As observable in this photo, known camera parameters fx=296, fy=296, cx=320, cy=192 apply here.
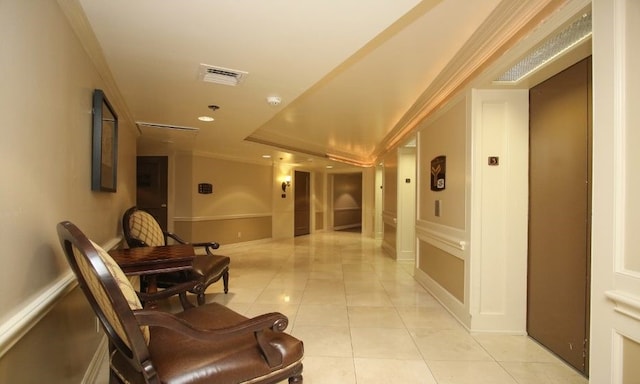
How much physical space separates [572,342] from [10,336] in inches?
121

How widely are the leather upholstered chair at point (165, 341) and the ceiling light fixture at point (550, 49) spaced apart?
224 centimetres

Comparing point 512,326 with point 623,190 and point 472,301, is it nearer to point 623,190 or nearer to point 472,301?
point 472,301

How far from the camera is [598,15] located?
1.25 m

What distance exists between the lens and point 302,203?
9.51 metres

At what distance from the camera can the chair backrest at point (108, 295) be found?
3.37ft

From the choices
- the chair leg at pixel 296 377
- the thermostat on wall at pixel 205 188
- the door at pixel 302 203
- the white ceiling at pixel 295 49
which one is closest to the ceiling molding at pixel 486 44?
the white ceiling at pixel 295 49

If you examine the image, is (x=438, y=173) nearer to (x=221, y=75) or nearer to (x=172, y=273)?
(x=221, y=75)

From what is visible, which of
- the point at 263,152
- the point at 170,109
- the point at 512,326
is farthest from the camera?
the point at 263,152

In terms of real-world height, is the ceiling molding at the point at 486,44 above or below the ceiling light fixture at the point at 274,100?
above

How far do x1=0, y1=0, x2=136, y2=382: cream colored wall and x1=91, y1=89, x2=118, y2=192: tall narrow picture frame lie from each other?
0.06 metres

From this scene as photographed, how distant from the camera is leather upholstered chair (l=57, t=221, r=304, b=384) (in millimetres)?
1068

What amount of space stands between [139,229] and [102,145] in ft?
4.52

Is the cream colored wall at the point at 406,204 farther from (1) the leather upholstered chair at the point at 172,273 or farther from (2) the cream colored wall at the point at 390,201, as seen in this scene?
(1) the leather upholstered chair at the point at 172,273

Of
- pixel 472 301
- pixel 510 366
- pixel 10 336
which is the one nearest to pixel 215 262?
pixel 10 336
